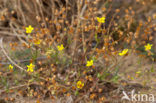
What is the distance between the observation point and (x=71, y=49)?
2543mm

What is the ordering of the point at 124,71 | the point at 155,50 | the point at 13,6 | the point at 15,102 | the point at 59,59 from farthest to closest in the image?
the point at 13,6 → the point at 155,50 → the point at 124,71 → the point at 59,59 → the point at 15,102

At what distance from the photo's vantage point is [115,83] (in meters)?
2.25

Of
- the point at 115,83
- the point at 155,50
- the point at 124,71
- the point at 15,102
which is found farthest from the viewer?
the point at 155,50

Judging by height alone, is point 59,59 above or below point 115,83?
above

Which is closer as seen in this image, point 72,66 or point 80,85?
point 80,85

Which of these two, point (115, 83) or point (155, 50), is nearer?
point (115, 83)

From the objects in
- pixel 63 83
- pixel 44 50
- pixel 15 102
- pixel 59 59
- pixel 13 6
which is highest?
pixel 13 6

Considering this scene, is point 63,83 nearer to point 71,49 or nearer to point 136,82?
point 71,49

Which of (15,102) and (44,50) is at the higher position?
(44,50)

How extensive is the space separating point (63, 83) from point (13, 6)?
1862mm

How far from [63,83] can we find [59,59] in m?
0.38

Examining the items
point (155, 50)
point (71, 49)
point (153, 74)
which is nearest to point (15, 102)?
point (71, 49)

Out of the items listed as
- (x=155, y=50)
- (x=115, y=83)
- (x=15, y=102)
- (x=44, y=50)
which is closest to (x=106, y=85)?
(x=115, y=83)

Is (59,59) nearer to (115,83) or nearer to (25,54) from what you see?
(25,54)
